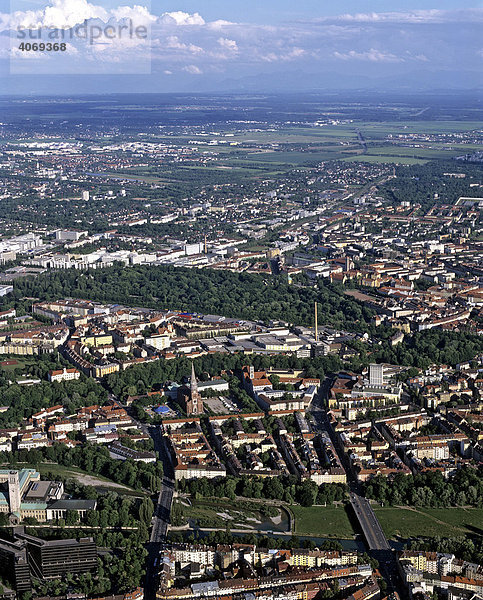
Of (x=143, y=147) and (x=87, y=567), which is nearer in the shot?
(x=87, y=567)

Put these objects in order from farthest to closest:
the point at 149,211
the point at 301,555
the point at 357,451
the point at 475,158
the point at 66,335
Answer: the point at 475,158 < the point at 149,211 < the point at 66,335 < the point at 357,451 < the point at 301,555

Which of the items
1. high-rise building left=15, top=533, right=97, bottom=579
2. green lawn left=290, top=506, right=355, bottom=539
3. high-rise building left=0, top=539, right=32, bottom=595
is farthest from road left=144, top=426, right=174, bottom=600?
green lawn left=290, top=506, right=355, bottom=539

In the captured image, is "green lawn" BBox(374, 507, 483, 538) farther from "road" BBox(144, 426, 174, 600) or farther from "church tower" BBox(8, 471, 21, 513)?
"church tower" BBox(8, 471, 21, 513)

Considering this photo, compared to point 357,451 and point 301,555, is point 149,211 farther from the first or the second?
point 301,555

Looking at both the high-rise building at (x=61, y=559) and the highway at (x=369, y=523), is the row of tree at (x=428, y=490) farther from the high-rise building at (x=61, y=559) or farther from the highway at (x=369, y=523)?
the high-rise building at (x=61, y=559)

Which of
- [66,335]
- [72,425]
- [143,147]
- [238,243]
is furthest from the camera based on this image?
[143,147]

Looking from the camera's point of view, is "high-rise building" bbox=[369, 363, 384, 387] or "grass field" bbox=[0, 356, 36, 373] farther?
"grass field" bbox=[0, 356, 36, 373]

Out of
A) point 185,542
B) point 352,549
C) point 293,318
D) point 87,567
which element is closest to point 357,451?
point 352,549

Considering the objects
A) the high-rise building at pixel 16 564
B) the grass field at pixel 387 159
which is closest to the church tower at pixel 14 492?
the high-rise building at pixel 16 564
